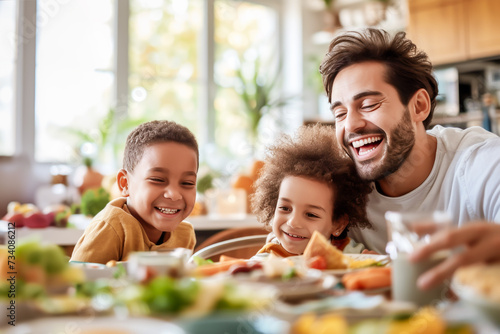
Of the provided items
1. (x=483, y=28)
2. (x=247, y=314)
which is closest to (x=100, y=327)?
(x=247, y=314)

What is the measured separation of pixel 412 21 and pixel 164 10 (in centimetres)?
245

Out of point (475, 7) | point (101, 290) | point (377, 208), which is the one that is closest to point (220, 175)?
point (377, 208)

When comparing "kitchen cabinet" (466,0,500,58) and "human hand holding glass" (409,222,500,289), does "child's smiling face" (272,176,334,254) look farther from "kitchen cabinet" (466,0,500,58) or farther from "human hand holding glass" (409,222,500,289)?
"kitchen cabinet" (466,0,500,58)

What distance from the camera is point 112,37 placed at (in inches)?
177

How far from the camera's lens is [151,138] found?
5.36ft

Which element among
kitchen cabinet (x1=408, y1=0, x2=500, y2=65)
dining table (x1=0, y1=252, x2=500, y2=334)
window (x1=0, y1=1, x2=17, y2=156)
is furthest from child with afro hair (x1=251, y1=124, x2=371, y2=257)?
kitchen cabinet (x1=408, y1=0, x2=500, y2=65)

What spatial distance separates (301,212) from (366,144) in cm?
32

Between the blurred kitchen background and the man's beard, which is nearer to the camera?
the man's beard

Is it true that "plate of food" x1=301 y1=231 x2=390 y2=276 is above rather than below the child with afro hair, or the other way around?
below

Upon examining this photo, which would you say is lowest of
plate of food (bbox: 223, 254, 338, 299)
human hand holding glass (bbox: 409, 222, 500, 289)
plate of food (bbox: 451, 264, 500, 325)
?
plate of food (bbox: 223, 254, 338, 299)

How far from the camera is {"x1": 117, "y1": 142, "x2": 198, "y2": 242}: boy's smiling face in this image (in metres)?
1.55

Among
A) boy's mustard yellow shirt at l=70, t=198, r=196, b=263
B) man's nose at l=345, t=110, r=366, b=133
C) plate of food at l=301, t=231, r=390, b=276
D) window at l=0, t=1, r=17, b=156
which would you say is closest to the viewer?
plate of food at l=301, t=231, r=390, b=276

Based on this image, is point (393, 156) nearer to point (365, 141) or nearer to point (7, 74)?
point (365, 141)

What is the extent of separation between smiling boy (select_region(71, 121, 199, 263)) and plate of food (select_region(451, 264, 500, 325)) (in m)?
0.97
